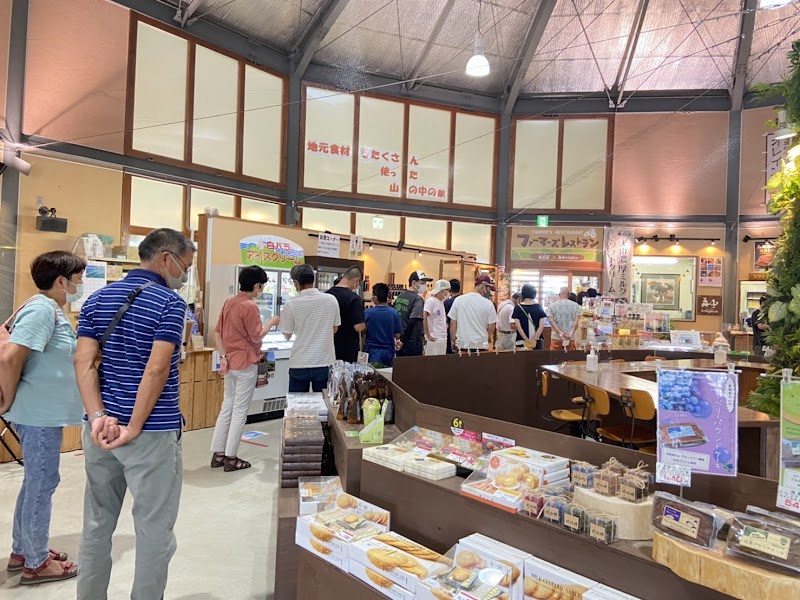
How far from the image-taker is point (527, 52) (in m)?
10.8

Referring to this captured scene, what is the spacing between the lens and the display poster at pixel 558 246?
482 inches

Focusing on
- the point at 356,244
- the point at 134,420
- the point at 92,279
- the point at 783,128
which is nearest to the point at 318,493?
the point at 134,420

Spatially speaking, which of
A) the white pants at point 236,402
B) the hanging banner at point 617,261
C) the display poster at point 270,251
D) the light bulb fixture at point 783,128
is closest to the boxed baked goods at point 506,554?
the light bulb fixture at point 783,128

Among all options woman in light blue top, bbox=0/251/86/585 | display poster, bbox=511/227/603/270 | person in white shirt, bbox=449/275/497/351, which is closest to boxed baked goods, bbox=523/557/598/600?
woman in light blue top, bbox=0/251/86/585

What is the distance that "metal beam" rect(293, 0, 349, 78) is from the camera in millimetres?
9250

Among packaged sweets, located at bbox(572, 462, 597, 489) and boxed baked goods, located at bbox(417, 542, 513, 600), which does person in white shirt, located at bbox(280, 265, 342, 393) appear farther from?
packaged sweets, located at bbox(572, 462, 597, 489)

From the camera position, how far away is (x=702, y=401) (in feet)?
A: 4.99

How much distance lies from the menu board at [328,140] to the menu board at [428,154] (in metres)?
1.41

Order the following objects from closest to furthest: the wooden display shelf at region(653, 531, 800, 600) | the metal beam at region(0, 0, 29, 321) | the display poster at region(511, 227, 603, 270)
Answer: the wooden display shelf at region(653, 531, 800, 600)
the metal beam at region(0, 0, 29, 321)
the display poster at region(511, 227, 603, 270)

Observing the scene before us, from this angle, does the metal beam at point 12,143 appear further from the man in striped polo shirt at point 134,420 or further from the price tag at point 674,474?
the price tag at point 674,474

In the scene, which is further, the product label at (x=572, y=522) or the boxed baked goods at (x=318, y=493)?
the boxed baked goods at (x=318, y=493)

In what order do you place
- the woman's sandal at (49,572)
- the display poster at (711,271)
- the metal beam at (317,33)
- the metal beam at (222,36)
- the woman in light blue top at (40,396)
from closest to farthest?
the woman in light blue top at (40,396) < the woman's sandal at (49,572) < the metal beam at (222,36) < the metal beam at (317,33) < the display poster at (711,271)

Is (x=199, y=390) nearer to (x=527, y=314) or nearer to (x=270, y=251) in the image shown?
(x=270, y=251)

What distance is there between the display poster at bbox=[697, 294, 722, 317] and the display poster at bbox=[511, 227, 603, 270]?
2.32 m
